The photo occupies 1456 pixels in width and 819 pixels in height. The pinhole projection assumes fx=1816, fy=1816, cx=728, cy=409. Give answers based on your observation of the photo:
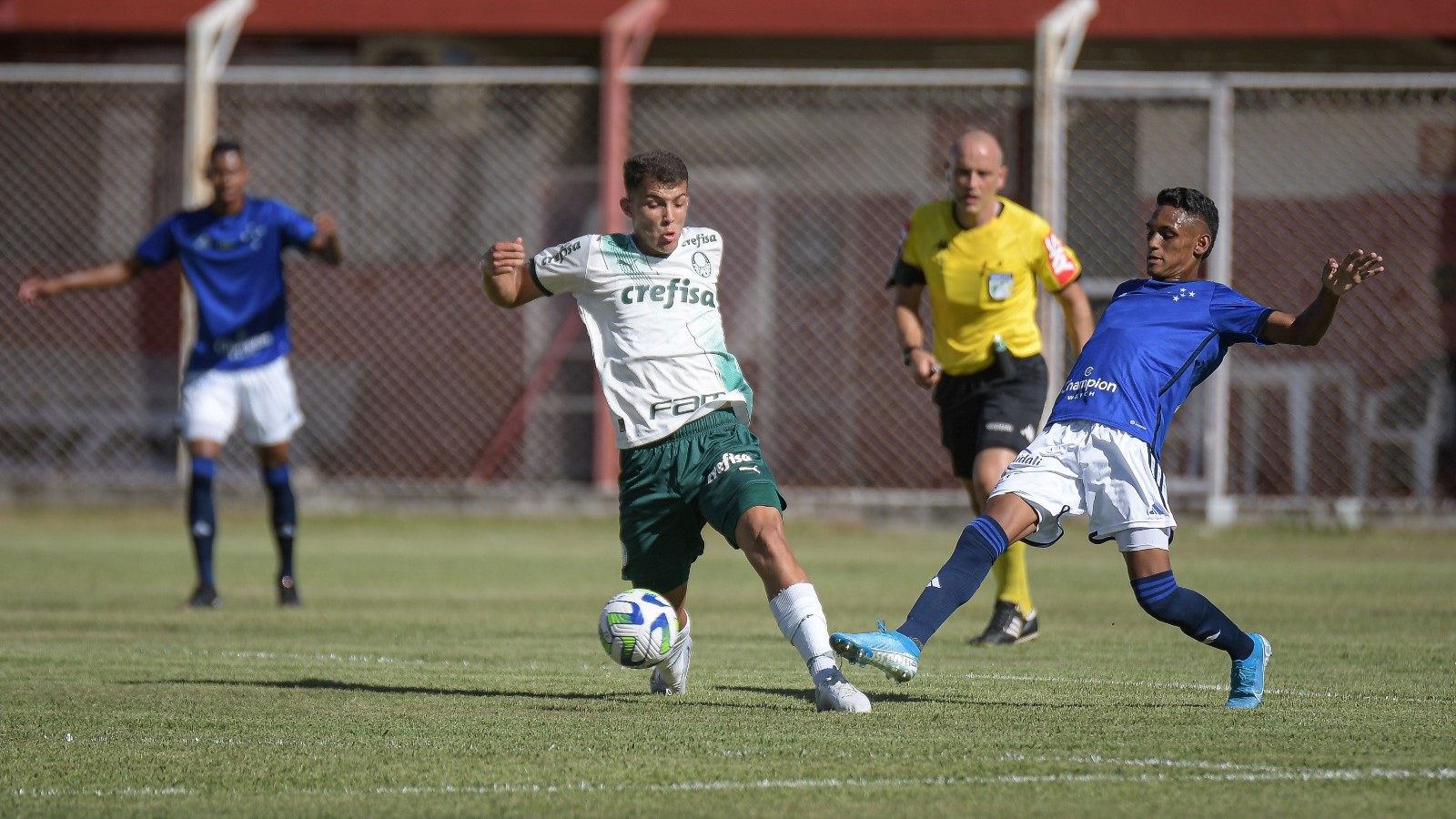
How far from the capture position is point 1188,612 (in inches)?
222

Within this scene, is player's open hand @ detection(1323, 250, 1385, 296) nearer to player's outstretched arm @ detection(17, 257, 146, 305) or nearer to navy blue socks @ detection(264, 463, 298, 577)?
navy blue socks @ detection(264, 463, 298, 577)

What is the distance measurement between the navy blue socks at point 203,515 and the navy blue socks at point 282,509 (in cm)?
31

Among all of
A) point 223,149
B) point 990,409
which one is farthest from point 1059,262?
point 223,149

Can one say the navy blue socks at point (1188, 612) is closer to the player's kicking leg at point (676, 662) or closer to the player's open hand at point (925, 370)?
the player's kicking leg at point (676, 662)

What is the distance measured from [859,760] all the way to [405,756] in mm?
1207

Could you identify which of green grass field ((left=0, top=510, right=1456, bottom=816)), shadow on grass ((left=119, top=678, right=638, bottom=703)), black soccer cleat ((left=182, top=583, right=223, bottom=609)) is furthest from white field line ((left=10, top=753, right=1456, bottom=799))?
black soccer cleat ((left=182, top=583, right=223, bottom=609))

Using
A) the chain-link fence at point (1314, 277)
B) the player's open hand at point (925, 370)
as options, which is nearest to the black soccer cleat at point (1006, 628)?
the player's open hand at point (925, 370)

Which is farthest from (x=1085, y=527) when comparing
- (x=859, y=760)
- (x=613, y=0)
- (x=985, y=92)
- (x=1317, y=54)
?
(x=859, y=760)

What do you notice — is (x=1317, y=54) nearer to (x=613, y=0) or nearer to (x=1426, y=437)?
(x=1426, y=437)

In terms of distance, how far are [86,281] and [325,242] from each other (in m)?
1.38

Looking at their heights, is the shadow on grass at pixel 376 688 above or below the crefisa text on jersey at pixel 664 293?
below

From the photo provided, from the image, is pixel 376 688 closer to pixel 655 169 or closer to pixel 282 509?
pixel 655 169

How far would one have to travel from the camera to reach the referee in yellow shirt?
311 inches

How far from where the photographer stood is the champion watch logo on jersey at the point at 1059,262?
8.05 m
